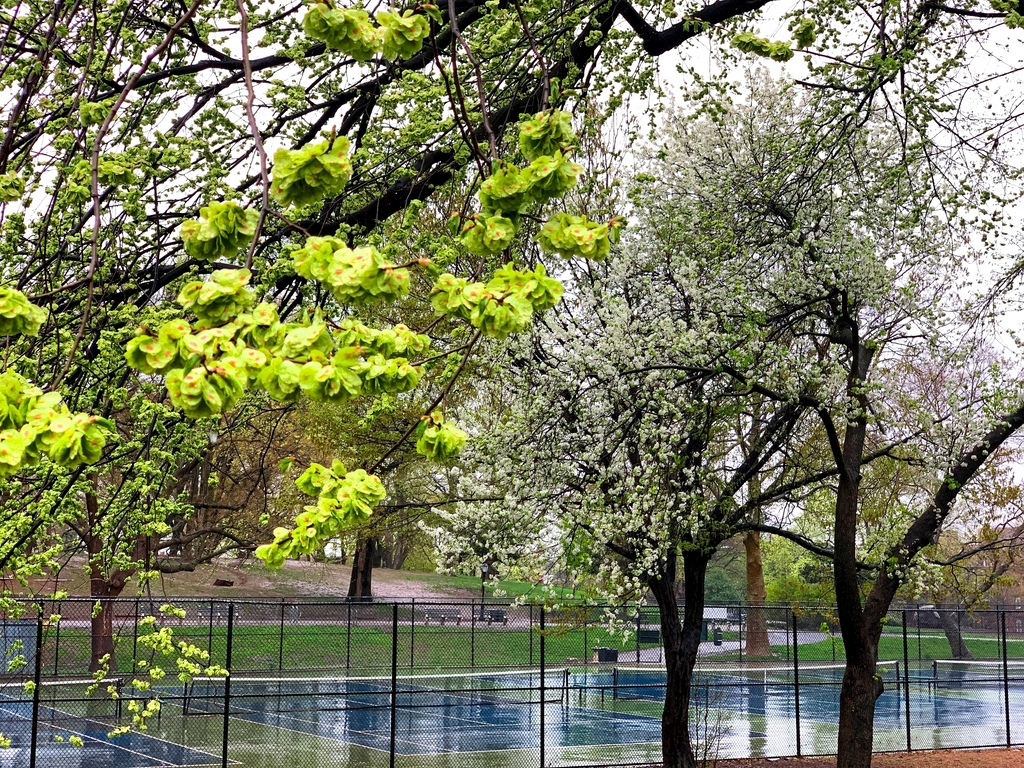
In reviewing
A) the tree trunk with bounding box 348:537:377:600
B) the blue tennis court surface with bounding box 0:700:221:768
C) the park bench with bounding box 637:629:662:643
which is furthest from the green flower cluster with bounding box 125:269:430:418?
the tree trunk with bounding box 348:537:377:600

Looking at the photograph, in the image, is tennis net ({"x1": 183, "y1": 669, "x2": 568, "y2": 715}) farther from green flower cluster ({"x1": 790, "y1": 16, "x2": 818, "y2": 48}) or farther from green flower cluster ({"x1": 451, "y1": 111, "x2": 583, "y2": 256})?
green flower cluster ({"x1": 451, "y1": 111, "x2": 583, "y2": 256})

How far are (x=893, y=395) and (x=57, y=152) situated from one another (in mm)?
10927

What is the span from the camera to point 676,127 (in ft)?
42.1

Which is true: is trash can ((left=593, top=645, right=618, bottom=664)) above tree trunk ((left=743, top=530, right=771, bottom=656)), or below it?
below

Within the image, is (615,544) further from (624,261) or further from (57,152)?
(57,152)

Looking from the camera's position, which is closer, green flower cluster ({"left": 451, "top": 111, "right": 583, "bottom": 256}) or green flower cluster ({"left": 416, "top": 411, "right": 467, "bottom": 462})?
green flower cluster ({"left": 451, "top": 111, "right": 583, "bottom": 256})

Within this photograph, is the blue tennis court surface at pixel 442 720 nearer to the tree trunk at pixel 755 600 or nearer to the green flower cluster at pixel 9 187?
the tree trunk at pixel 755 600

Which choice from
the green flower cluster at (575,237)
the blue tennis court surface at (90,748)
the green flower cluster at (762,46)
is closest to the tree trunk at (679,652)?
the blue tennis court surface at (90,748)

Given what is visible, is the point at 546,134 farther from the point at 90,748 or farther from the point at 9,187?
the point at 90,748

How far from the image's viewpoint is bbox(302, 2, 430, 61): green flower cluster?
236 centimetres

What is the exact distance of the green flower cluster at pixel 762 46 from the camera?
5273 mm

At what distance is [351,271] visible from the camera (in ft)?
7.11

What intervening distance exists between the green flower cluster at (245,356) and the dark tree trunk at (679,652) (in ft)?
32.1

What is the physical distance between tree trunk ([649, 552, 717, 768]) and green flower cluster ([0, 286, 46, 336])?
9858mm
